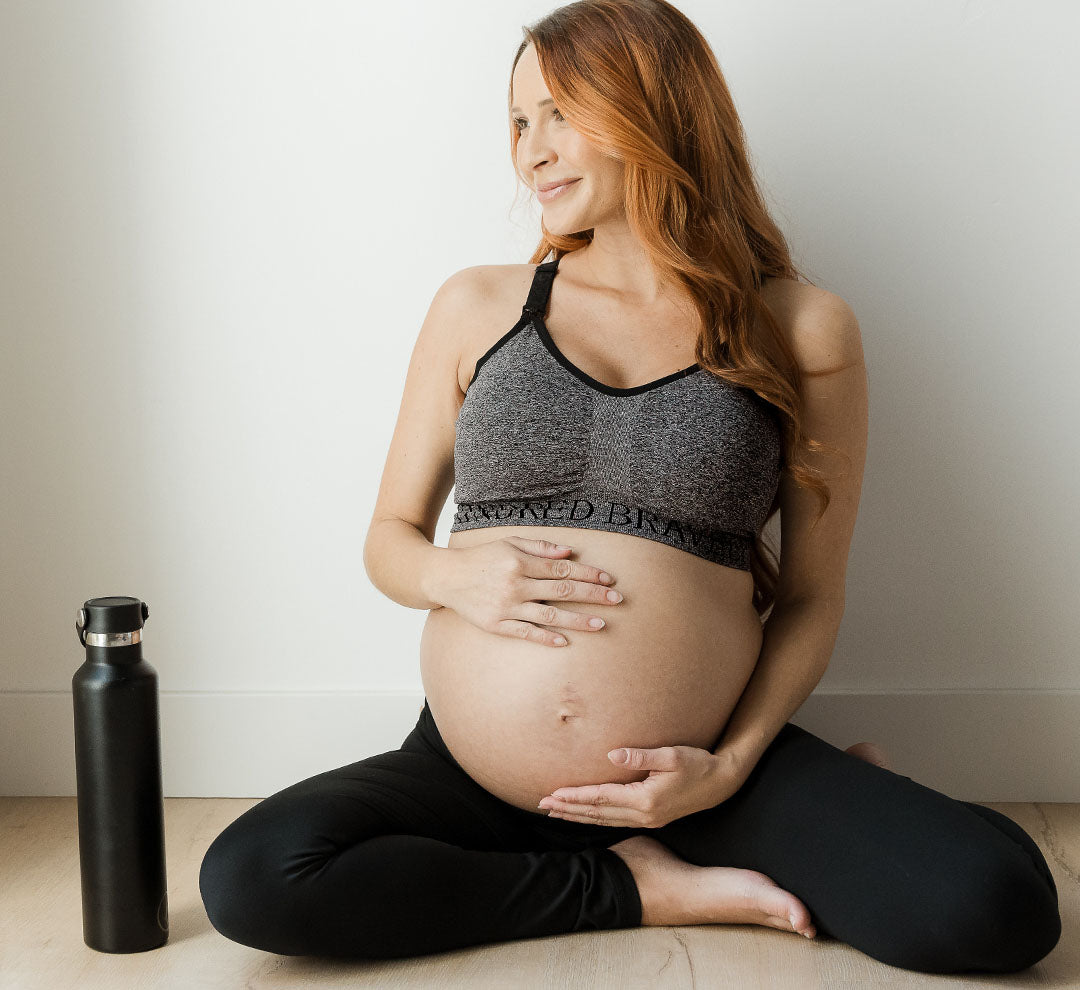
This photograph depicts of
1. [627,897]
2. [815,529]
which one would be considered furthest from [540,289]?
[627,897]

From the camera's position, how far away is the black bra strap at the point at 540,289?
1.52 m

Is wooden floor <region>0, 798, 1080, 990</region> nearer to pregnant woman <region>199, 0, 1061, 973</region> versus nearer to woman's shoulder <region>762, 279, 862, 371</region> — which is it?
pregnant woman <region>199, 0, 1061, 973</region>

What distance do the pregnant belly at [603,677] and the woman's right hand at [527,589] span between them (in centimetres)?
2

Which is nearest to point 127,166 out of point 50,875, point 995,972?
point 50,875

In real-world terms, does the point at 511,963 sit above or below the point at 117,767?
Answer: below

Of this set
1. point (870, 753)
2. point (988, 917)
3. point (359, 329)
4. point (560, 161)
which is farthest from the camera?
point (359, 329)

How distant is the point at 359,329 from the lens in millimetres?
1889

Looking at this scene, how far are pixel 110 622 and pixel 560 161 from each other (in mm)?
780

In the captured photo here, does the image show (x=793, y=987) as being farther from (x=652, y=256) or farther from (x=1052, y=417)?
(x=1052, y=417)

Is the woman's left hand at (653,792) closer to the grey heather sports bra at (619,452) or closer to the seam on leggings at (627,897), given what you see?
the seam on leggings at (627,897)

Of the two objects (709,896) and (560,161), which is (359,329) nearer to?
(560,161)

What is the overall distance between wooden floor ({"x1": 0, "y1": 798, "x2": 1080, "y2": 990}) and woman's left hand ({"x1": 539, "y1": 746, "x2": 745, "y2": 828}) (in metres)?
0.16

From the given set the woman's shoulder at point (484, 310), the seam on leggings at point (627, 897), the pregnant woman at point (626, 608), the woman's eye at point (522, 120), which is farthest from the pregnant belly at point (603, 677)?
the woman's eye at point (522, 120)

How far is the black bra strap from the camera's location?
1517 mm
